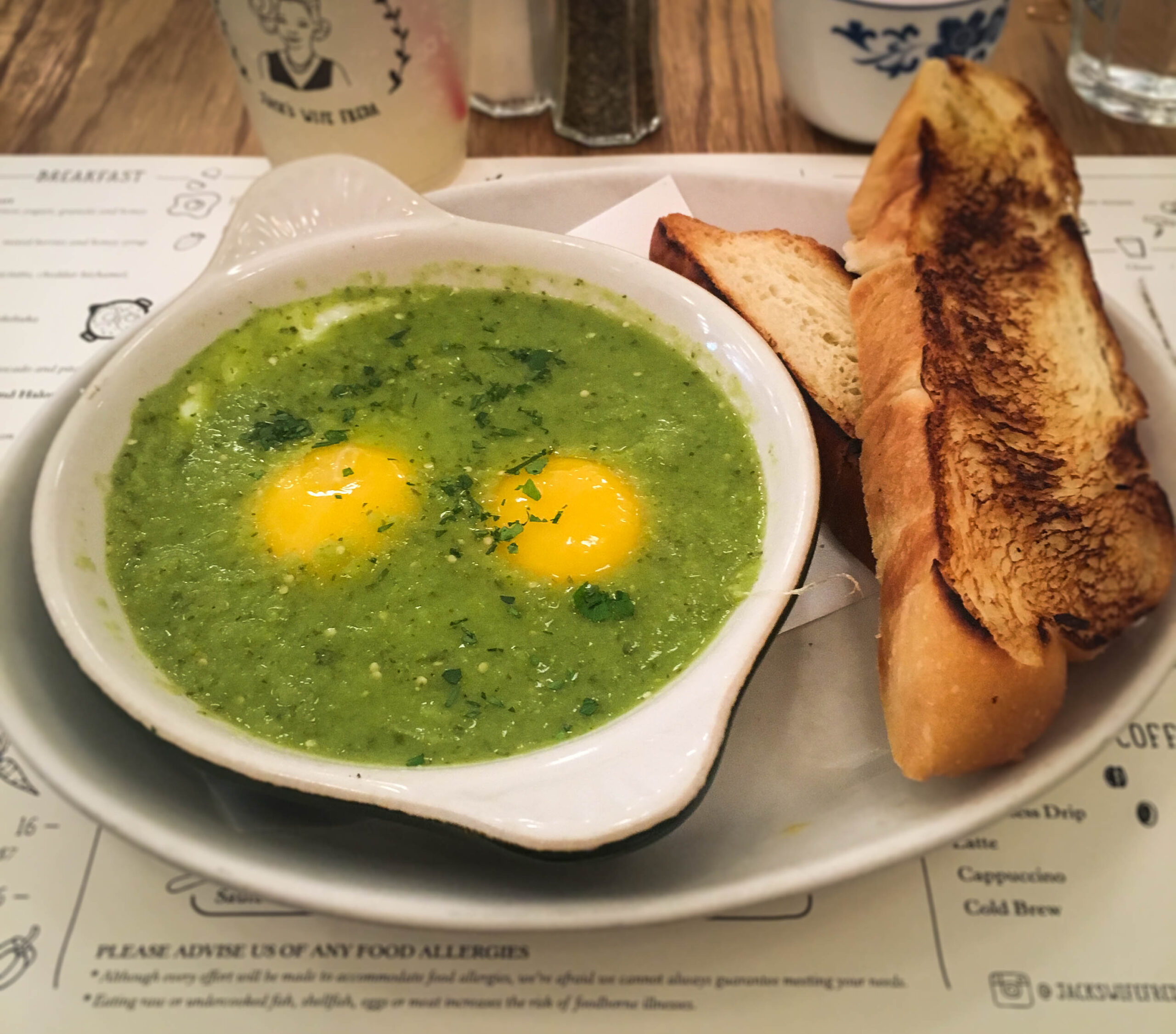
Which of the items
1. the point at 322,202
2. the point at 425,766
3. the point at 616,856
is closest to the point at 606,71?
the point at 322,202

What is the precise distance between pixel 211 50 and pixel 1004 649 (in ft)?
9.51

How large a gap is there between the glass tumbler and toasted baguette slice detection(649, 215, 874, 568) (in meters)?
0.72

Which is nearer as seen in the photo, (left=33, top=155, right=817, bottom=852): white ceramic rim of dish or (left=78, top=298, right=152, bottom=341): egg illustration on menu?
(left=33, top=155, right=817, bottom=852): white ceramic rim of dish

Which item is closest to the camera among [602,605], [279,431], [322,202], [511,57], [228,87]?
[602,605]

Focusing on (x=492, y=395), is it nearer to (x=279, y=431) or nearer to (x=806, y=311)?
(x=279, y=431)

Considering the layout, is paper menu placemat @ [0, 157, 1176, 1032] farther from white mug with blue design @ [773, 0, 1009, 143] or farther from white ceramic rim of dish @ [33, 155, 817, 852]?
white mug with blue design @ [773, 0, 1009, 143]

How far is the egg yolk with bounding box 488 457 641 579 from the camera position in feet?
4.46

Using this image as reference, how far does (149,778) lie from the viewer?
115cm

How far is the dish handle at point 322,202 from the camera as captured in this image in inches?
64.9

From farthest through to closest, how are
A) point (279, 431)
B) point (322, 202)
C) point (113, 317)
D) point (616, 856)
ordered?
point (113, 317) < point (322, 202) < point (279, 431) < point (616, 856)

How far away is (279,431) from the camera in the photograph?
1498mm

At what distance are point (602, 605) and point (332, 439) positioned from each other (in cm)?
56

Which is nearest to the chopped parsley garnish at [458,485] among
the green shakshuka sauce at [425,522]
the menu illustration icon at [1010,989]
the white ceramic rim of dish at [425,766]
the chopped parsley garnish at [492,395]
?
the green shakshuka sauce at [425,522]

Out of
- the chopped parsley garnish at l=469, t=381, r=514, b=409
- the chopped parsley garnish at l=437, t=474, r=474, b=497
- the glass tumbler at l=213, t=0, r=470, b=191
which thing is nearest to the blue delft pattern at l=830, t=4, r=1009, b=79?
the glass tumbler at l=213, t=0, r=470, b=191
